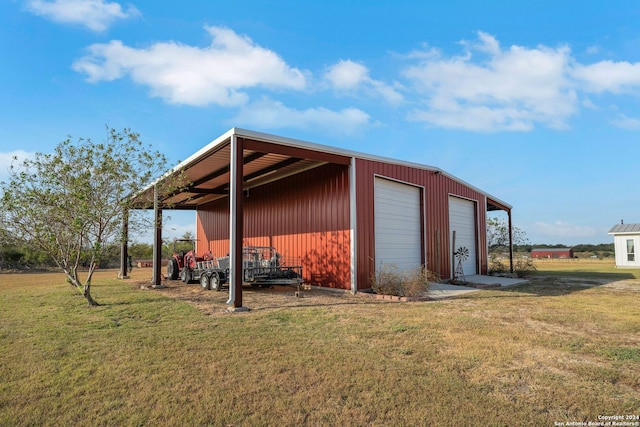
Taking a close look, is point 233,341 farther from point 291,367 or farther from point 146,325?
point 146,325

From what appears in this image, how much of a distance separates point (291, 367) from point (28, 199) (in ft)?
24.6

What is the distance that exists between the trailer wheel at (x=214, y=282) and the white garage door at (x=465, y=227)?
27.7 ft

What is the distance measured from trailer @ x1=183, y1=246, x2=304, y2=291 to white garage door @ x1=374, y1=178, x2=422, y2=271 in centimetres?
252

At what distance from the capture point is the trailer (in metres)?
10.5

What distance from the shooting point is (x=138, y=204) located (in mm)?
10320

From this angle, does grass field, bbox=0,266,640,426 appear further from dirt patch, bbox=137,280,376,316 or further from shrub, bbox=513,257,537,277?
shrub, bbox=513,257,537,277

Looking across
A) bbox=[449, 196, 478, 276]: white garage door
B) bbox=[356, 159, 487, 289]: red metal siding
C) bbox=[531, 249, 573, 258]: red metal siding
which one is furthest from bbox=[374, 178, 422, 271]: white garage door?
bbox=[531, 249, 573, 258]: red metal siding

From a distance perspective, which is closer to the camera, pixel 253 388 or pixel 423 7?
pixel 253 388

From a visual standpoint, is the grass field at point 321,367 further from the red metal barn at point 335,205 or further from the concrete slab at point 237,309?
the red metal barn at point 335,205

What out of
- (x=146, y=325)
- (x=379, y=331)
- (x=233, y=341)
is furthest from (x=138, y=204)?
(x=379, y=331)

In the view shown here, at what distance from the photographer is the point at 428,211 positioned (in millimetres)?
13305

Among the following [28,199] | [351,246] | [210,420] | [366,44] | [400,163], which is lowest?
[210,420]

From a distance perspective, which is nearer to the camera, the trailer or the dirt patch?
the dirt patch

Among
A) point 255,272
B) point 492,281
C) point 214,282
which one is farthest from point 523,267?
point 214,282
